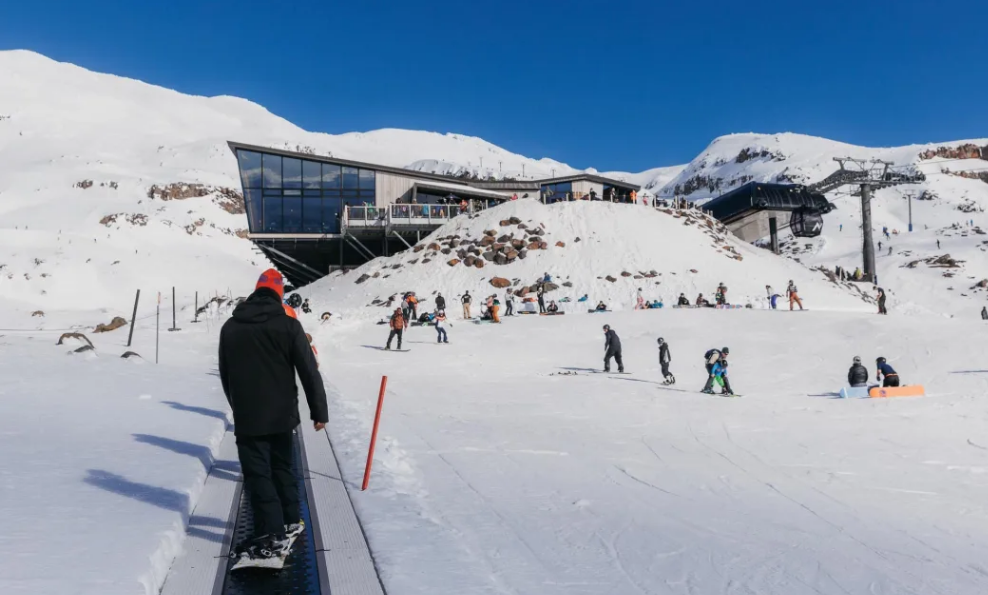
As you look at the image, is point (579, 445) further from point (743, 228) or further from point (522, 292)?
point (743, 228)

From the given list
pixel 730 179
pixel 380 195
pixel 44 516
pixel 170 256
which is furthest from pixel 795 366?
pixel 730 179

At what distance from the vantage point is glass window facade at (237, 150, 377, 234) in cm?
4178

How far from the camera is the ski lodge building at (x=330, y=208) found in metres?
41.8

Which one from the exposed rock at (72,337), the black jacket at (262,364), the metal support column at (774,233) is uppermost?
the metal support column at (774,233)

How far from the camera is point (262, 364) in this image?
13.4 ft

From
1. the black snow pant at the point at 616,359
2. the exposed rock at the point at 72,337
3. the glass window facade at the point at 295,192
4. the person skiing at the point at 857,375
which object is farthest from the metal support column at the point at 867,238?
the exposed rock at the point at 72,337

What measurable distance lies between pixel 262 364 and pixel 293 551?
4.41 feet

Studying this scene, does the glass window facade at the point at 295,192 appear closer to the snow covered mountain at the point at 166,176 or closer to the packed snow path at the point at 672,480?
the snow covered mountain at the point at 166,176

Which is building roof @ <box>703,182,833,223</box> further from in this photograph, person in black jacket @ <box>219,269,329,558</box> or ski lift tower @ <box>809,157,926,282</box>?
person in black jacket @ <box>219,269,329,558</box>

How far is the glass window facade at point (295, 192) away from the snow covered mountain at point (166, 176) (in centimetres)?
1473

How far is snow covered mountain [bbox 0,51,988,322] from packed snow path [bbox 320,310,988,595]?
1409 inches

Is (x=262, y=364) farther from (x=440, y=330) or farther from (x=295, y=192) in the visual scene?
(x=295, y=192)

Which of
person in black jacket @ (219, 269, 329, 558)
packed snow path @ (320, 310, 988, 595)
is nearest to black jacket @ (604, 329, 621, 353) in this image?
packed snow path @ (320, 310, 988, 595)

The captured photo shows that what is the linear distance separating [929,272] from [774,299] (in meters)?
36.9
